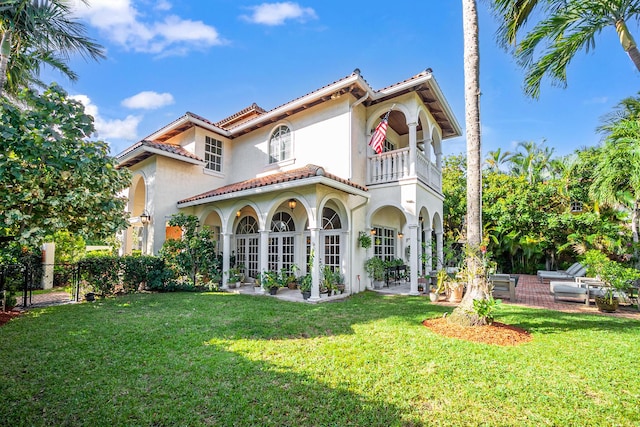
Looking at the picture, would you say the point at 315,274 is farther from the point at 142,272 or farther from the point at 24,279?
the point at 24,279

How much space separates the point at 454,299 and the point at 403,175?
496cm

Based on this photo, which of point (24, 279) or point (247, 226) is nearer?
point (24, 279)

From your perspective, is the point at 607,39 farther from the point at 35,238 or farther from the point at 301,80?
the point at 35,238

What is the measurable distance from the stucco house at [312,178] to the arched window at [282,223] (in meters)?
0.05

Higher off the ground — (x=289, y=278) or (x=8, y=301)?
(x=289, y=278)

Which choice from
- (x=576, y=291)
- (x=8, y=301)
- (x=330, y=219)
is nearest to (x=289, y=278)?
(x=330, y=219)

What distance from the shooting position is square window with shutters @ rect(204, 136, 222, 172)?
1599 cm

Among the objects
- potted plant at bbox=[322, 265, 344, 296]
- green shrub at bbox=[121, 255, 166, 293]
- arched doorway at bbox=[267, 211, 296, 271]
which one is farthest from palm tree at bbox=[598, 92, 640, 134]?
green shrub at bbox=[121, 255, 166, 293]

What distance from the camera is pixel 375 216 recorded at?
44.8 ft

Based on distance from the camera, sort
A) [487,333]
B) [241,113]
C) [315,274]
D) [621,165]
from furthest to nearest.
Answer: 1. [241,113]
2. [621,165]
3. [315,274]
4. [487,333]

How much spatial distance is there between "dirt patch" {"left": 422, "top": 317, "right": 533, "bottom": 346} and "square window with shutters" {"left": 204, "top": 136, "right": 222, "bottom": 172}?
1344cm

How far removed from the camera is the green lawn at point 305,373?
3492 mm

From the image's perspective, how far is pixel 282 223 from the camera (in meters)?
13.9

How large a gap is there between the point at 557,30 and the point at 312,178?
7626 mm
